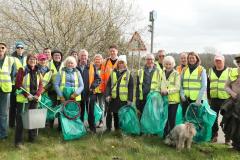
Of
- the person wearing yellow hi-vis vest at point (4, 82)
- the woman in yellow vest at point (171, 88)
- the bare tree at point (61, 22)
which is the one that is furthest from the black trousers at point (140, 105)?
the bare tree at point (61, 22)

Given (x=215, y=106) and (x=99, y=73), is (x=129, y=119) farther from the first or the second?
(x=215, y=106)

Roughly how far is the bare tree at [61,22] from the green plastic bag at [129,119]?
718 centimetres

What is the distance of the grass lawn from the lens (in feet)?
22.3

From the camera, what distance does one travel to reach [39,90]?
23.6 feet

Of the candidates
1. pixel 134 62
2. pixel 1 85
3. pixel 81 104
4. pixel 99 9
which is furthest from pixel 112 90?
pixel 134 62

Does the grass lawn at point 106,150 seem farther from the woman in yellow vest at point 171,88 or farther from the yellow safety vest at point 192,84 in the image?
the yellow safety vest at point 192,84

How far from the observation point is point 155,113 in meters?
7.87

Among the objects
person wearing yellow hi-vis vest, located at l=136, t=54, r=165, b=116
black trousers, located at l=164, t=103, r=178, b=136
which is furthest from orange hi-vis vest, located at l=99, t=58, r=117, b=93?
black trousers, located at l=164, t=103, r=178, b=136

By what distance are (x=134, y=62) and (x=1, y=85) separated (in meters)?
11.4

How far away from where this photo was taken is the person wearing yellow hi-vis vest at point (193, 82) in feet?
24.9

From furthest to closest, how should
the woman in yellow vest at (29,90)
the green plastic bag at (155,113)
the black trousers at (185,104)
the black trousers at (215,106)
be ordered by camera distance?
the black trousers at (215,106) → the green plastic bag at (155,113) → the black trousers at (185,104) → the woman in yellow vest at (29,90)

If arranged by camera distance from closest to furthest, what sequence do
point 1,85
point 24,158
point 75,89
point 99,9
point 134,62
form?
1. point 24,158
2. point 1,85
3. point 75,89
4. point 99,9
5. point 134,62

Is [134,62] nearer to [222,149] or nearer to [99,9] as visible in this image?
[99,9]

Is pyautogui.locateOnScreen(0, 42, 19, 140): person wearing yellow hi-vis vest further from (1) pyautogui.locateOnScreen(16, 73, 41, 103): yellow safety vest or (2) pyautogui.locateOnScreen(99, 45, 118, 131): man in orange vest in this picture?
(2) pyautogui.locateOnScreen(99, 45, 118, 131): man in orange vest
